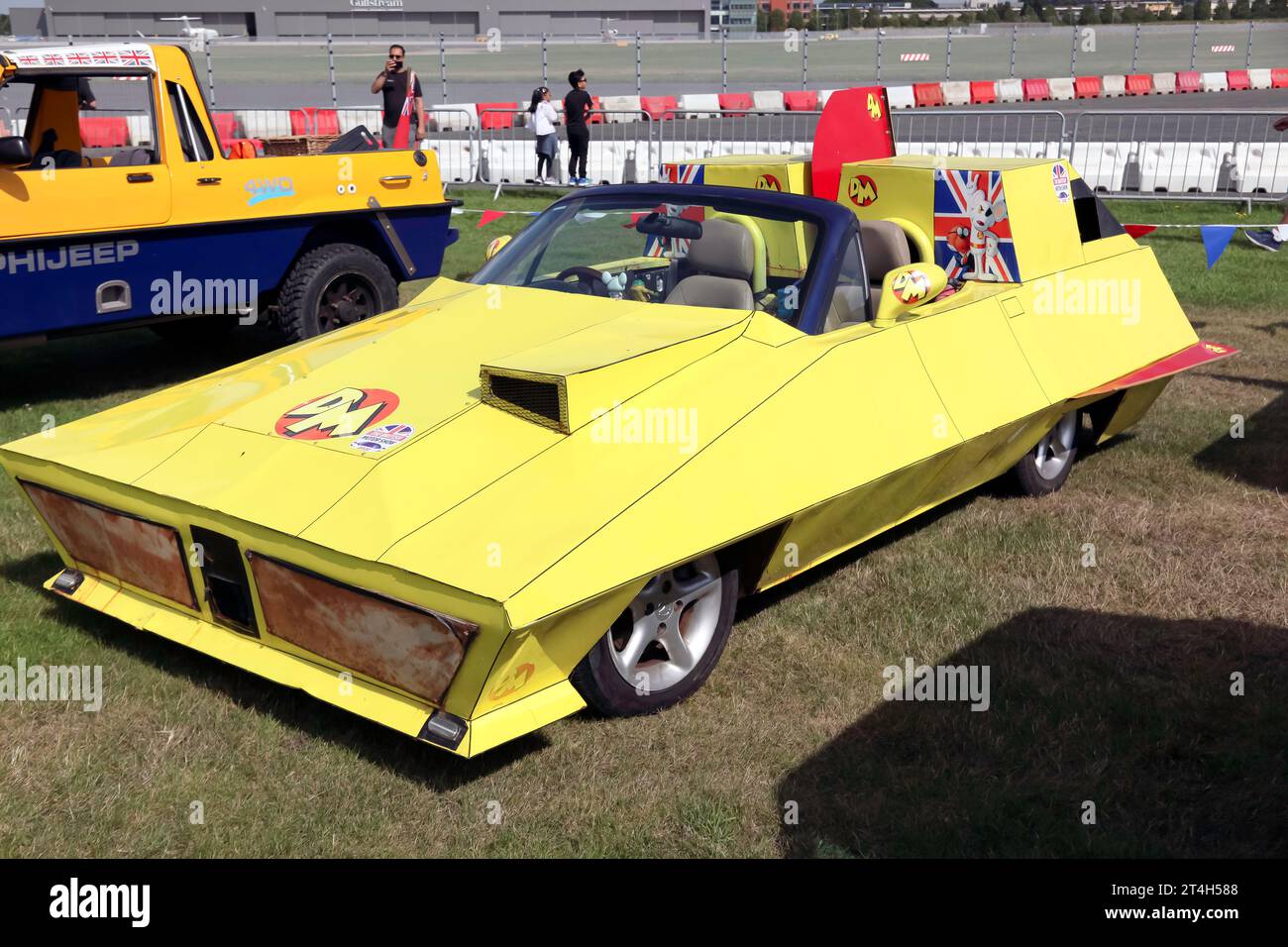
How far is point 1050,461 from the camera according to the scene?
20.2 feet

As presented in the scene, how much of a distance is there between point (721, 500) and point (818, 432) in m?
0.61

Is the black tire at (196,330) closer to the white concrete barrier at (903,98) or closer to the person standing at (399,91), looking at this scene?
the person standing at (399,91)

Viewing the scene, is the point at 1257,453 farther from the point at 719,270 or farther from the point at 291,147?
the point at 291,147

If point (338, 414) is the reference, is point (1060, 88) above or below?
above

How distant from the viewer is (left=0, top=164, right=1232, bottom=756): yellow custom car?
350 cm

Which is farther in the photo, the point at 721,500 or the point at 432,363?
the point at 432,363

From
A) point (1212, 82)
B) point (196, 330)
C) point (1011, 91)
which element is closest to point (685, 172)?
point (196, 330)

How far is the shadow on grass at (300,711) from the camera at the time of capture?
3787 mm

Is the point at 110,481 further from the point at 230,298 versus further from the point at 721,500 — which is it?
the point at 230,298

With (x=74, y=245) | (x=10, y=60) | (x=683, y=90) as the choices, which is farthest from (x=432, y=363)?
(x=683, y=90)

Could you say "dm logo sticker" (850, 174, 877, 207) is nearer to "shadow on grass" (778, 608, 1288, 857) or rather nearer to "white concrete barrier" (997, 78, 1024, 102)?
"shadow on grass" (778, 608, 1288, 857)

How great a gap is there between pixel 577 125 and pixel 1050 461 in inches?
472
